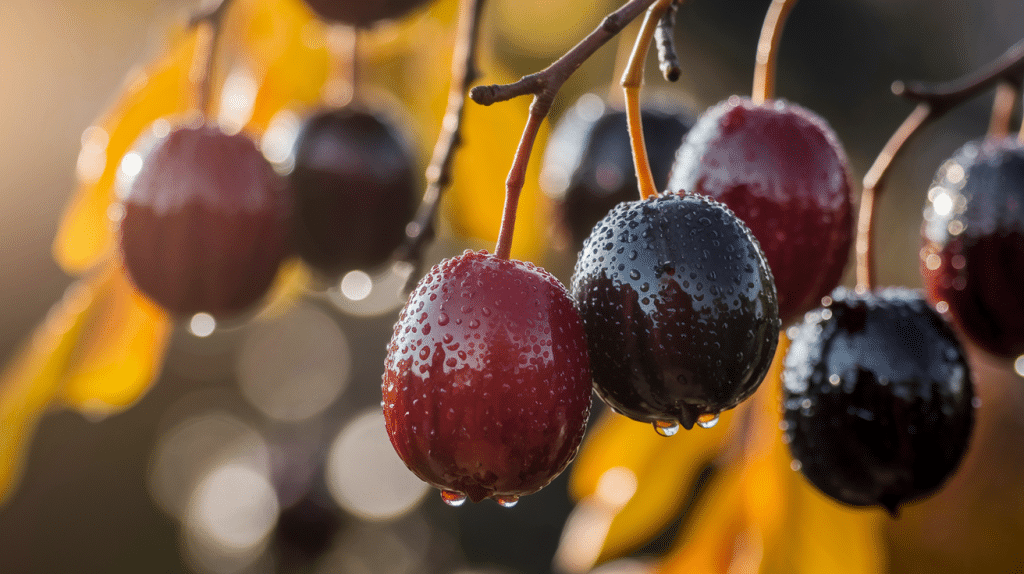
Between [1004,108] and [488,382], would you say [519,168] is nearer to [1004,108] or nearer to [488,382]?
[488,382]

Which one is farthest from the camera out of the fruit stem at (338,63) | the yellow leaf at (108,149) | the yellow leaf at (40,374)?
the fruit stem at (338,63)

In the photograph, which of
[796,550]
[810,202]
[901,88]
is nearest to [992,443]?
[796,550]

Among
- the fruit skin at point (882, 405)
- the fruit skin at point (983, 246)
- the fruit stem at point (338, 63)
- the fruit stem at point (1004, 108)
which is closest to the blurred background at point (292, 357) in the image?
the fruit stem at point (338, 63)

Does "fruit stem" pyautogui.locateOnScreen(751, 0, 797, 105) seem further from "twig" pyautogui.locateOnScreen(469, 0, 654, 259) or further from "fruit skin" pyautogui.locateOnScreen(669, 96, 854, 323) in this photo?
"twig" pyautogui.locateOnScreen(469, 0, 654, 259)

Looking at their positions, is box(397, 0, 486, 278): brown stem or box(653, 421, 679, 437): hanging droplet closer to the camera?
box(653, 421, 679, 437): hanging droplet

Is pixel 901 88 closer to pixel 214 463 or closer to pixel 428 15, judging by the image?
pixel 428 15

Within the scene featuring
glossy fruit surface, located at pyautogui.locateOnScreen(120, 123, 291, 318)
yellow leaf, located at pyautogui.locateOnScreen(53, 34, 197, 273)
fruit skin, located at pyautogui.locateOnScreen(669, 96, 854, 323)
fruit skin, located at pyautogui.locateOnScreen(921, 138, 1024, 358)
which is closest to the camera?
fruit skin, located at pyautogui.locateOnScreen(669, 96, 854, 323)

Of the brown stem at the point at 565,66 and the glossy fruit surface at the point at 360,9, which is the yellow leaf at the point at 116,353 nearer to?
the glossy fruit surface at the point at 360,9

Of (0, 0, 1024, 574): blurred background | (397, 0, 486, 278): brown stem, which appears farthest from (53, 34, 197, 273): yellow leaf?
(0, 0, 1024, 574): blurred background
